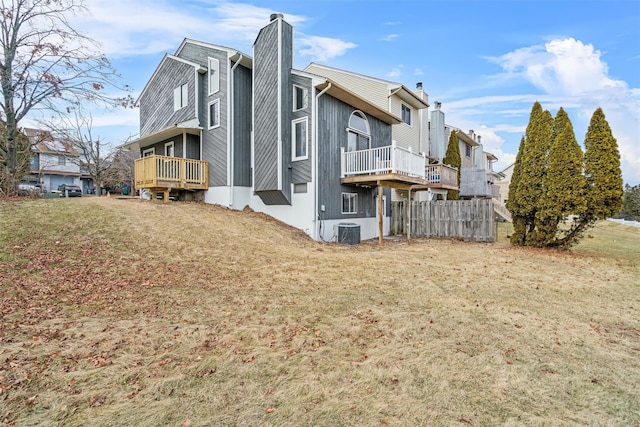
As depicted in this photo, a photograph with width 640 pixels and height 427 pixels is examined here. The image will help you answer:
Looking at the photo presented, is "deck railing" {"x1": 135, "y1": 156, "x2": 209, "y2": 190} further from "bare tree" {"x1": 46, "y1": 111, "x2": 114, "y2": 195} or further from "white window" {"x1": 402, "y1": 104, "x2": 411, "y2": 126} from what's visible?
"bare tree" {"x1": 46, "y1": 111, "x2": 114, "y2": 195}

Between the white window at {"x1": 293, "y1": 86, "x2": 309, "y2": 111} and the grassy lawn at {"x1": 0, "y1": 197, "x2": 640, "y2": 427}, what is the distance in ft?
24.4

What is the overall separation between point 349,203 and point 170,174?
8.07 meters

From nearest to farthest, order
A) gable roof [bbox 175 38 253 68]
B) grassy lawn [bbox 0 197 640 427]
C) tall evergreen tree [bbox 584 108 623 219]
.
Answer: grassy lawn [bbox 0 197 640 427], tall evergreen tree [bbox 584 108 623 219], gable roof [bbox 175 38 253 68]

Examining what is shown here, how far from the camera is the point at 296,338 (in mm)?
4055

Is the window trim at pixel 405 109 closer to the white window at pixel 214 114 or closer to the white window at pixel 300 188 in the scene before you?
the white window at pixel 300 188

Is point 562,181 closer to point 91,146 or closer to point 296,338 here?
point 296,338

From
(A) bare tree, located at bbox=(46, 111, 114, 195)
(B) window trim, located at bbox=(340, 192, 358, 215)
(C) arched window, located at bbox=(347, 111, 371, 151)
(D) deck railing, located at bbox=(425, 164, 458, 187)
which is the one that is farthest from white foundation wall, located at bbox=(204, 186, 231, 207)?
(A) bare tree, located at bbox=(46, 111, 114, 195)

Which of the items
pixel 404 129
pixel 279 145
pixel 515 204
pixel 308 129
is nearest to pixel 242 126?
pixel 279 145

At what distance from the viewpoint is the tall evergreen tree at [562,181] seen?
9969 millimetres

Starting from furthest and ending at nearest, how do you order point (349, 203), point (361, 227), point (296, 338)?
point (361, 227), point (349, 203), point (296, 338)

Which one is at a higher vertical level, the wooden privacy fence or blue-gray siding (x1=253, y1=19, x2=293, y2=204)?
blue-gray siding (x1=253, y1=19, x2=293, y2=204)

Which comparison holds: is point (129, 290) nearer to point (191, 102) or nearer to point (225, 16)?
point (225, 16)

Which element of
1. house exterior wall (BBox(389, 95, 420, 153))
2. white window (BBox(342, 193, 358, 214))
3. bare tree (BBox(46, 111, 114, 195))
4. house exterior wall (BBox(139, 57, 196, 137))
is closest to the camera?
white window (BBox(342, 193, 358, 214))

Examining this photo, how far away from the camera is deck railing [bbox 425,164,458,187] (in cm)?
1819
